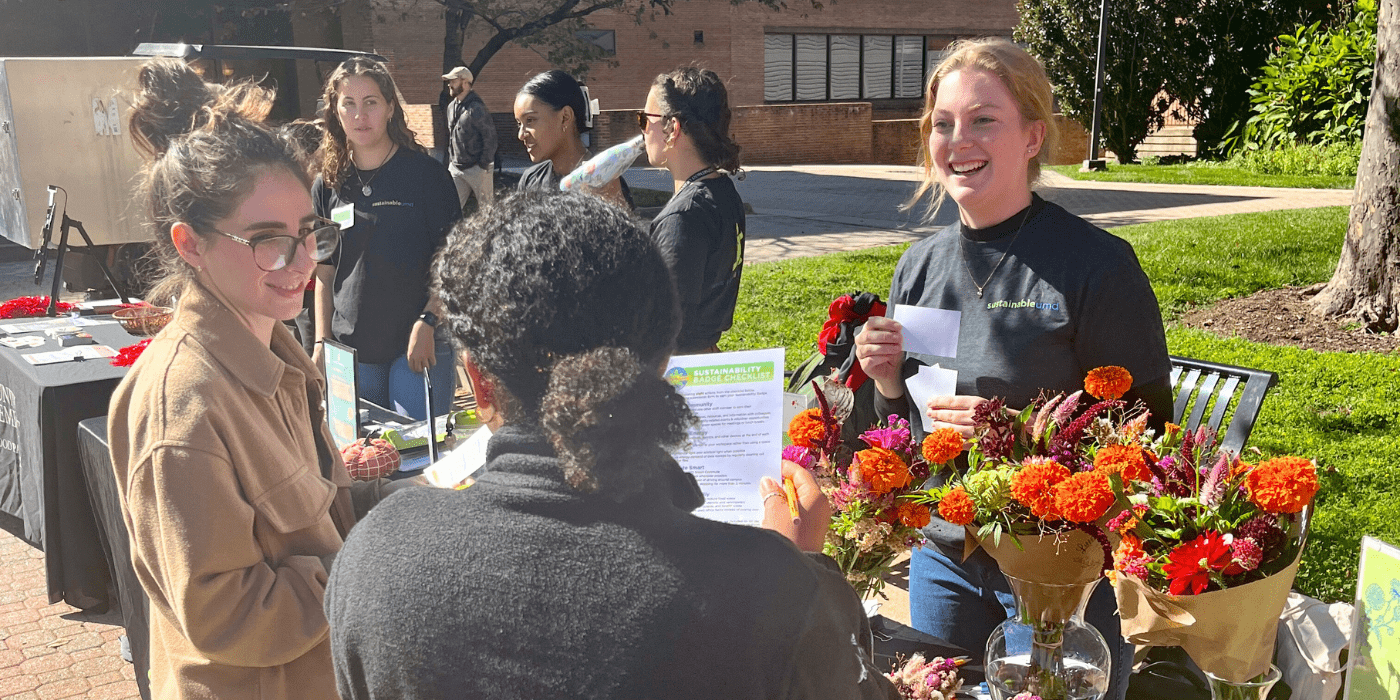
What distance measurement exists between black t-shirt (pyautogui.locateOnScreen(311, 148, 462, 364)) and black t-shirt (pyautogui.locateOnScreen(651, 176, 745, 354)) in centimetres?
102

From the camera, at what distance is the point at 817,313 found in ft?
27.0

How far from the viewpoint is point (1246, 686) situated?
5.29 ft

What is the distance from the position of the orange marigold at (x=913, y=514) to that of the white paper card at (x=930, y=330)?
399 mm

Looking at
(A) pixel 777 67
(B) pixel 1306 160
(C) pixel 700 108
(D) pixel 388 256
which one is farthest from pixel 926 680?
(A) pixel 777 67

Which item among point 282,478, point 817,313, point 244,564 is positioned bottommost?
point 817,313

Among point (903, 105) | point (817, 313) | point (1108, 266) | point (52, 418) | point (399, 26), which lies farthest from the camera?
point (903, 105)

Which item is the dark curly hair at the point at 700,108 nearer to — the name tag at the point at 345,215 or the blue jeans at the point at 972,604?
the name tag at the point at 345,215

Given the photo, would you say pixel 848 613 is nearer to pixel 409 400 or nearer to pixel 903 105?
pixel 409 400

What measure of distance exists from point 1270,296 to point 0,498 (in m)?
7.99

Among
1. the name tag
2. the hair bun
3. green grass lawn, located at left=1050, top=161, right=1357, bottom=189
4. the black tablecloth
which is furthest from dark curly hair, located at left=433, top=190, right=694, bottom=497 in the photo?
green grass lawn, located at left=1050, top=161, right=1357, bottom=189

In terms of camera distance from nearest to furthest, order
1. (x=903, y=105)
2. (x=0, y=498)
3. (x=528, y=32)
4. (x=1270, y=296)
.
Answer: (x=0, y=498) < (x=1270, y=296) < (x=528, y=32) < (x=903, y=105)

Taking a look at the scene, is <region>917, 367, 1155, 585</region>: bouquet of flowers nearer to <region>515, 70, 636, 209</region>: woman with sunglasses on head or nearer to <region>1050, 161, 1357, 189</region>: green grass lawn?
<region>515, 70, 636, 209</region>: woman with sunglasses on head

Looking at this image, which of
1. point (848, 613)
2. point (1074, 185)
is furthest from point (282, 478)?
point (1074, 185)

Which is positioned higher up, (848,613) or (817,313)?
(848,613)
